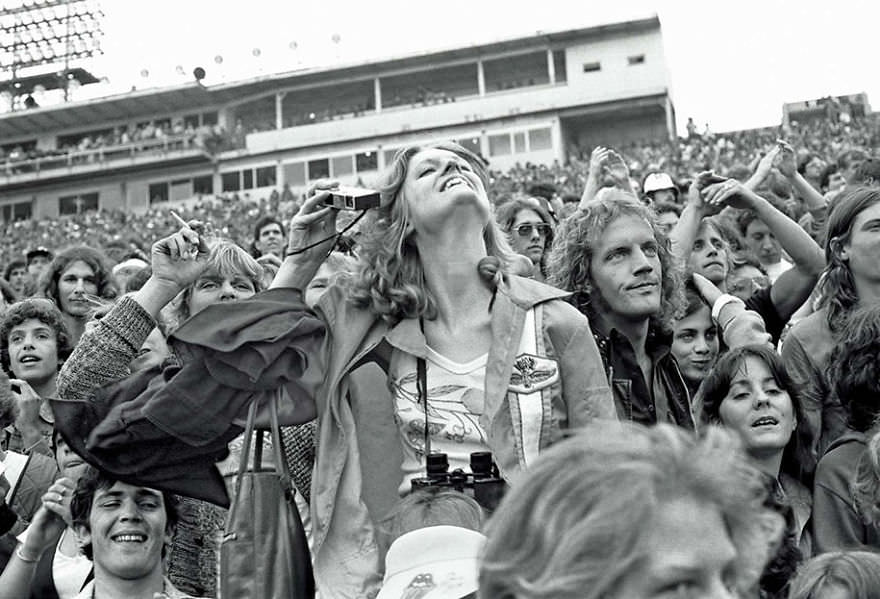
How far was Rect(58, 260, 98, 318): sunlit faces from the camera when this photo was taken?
5.91 m

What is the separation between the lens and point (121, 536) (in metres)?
3.43

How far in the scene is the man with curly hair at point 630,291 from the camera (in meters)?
3.73

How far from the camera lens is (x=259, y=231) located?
8453 millimetres

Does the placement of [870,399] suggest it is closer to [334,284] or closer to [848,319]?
[848,319]

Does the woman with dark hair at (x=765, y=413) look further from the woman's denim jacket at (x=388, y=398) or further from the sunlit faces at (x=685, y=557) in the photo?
the sunlit faces at (x=685, y=557)

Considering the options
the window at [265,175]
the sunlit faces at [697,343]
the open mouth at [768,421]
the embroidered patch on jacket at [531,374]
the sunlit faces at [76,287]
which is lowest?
the open mouth at [768,421]

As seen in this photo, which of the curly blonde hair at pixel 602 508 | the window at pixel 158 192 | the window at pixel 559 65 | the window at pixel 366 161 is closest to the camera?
the curly blonde hair at pixel 602 508

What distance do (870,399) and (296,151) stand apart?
1726 inches

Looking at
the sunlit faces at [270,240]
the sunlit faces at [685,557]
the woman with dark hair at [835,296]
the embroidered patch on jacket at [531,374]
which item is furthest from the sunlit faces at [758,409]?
the sunlit faces at [270,240]

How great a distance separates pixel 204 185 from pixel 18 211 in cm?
1051

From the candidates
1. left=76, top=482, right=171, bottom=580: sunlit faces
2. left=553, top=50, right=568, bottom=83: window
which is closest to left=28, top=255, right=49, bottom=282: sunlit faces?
left=76, top=482, right=171, bottom=580: sunlit faces

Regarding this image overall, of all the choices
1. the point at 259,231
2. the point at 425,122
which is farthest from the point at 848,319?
the point at 425,122

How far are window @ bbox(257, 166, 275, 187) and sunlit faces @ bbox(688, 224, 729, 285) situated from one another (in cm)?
4217

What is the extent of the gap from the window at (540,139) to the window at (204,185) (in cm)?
1479
